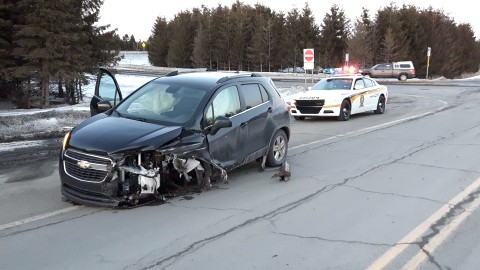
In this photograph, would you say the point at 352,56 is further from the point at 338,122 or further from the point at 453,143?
the point at 453,143

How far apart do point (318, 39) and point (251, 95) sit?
2293 inches

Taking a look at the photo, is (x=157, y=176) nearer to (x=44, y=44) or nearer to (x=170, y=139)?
(x=170, y=139)

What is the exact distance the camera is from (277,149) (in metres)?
8.16

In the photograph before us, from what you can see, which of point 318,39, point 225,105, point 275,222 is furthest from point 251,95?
point 318,39

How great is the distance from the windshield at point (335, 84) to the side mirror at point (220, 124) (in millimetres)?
10627

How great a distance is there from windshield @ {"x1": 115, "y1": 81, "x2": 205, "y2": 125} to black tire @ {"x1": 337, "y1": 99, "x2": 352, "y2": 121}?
9.32m

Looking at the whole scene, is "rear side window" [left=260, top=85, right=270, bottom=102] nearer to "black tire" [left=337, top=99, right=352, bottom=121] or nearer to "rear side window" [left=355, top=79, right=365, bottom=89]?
"black tire" [left=337, top=99, right=352, bottom=121]

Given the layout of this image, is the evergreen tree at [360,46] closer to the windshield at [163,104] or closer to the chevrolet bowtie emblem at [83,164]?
the windshield at [163,104]

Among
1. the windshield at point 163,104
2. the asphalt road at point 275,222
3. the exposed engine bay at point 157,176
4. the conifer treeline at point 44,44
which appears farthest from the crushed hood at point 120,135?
the conifer treeline at point 44,44

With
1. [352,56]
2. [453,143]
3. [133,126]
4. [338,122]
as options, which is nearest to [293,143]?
[453,143]

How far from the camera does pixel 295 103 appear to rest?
15.6 metres

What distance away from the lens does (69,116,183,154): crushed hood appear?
5355 millimetres

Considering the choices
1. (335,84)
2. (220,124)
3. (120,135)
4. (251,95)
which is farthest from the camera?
(335,84)

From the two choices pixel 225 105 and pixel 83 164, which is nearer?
pixel 83 164
